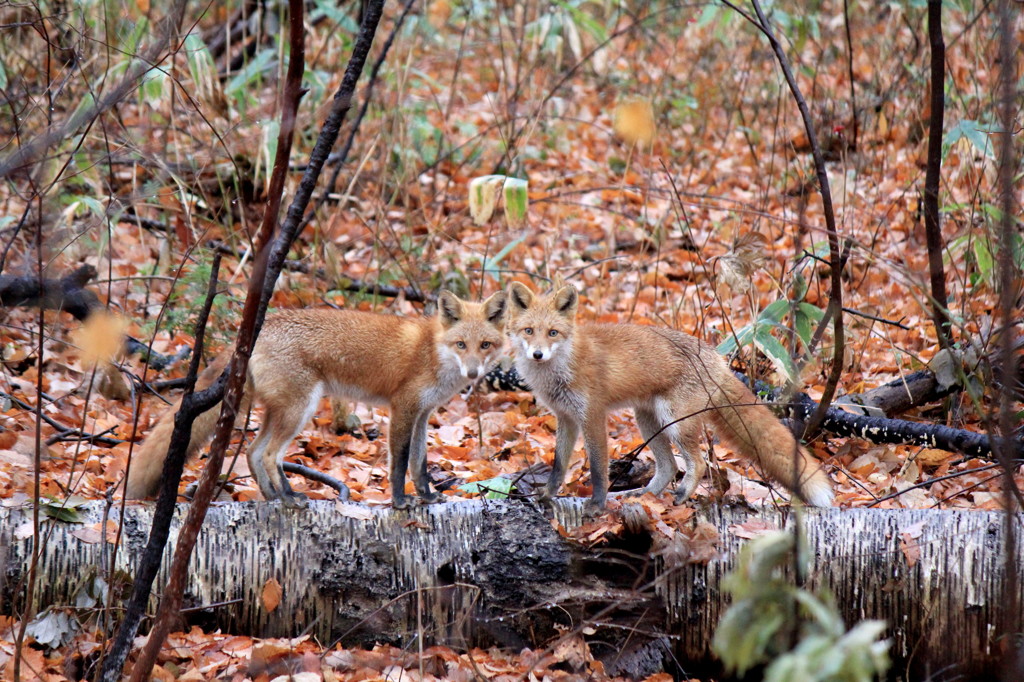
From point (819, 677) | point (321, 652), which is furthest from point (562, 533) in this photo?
point (819, 677)

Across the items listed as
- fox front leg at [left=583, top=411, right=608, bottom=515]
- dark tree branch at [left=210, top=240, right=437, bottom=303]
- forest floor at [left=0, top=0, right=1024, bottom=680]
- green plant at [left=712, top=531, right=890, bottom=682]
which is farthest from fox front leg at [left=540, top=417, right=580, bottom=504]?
green plant at [left=712, top=531, right=890, bottom=682]

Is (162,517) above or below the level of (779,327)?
below

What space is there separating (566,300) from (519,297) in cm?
32

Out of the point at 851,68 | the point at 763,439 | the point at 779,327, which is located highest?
the point at 851,68

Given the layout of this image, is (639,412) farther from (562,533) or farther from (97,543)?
→ (97,543)

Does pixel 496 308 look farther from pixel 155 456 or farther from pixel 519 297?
pixel 155 456

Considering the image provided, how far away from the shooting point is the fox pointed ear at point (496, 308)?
6.06 metres

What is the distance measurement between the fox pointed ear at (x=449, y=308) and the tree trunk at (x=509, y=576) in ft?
6.57

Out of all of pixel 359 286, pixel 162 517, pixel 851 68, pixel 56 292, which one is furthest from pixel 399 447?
pixel 851 68

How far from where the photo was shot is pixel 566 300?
600cm

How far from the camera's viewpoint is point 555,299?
19.6ft

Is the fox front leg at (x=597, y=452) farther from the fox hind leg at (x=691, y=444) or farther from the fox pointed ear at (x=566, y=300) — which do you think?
the fox pointed ear at (x=566, y=300)

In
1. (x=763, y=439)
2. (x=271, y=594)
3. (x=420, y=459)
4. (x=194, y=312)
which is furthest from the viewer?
(x=194, y=312)

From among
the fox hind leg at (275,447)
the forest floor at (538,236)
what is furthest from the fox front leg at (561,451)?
the fox hind leg at (275,447)
